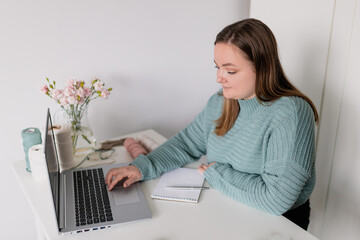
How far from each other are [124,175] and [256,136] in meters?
0.49

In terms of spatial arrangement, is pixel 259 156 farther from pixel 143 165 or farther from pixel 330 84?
pixel 330 84

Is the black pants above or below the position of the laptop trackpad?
below

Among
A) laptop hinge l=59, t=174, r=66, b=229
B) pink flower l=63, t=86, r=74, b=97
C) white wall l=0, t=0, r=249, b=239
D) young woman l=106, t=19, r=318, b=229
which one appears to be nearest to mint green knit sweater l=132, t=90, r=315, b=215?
young woman l=106, t=19, r=318, b=229

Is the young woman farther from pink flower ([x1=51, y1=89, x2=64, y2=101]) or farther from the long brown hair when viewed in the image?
pink flower ([x1=51, y1=89, x2=64, y2=101])

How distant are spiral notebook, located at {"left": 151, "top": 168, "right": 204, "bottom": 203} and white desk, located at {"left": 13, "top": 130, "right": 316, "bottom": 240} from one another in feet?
0.06

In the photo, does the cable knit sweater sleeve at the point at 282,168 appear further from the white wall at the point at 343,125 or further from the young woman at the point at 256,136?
the white wall at the point at 343,125

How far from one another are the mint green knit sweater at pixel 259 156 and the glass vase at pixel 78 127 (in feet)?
0.92

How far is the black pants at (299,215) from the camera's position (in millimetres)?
1286

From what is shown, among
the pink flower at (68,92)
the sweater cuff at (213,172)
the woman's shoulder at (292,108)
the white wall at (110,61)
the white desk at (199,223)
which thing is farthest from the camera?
the white wall at (110,61)

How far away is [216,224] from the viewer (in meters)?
1.05

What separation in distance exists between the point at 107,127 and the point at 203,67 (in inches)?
26.0

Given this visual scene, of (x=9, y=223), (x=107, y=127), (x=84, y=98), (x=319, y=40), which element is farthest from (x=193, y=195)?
(x=9, y=223)

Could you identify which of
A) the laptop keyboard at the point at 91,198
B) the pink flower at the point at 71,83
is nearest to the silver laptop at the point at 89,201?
the laptop keyboard at the point at 91,198

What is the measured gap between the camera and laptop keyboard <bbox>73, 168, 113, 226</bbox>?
3.48 ft
